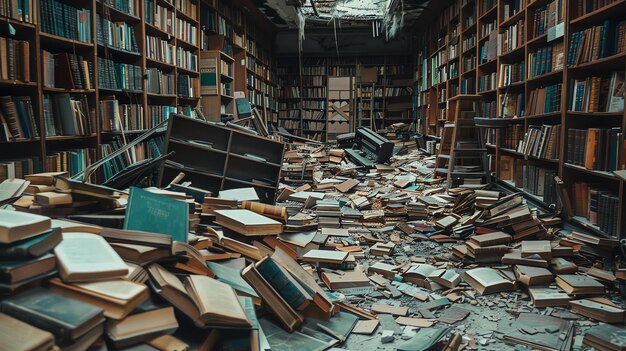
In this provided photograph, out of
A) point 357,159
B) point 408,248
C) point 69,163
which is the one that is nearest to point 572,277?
point 408,248

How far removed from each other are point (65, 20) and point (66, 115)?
2.84 ft

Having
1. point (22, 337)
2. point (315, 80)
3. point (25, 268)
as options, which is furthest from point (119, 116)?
point (315, 80)

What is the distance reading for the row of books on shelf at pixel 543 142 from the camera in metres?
4.61

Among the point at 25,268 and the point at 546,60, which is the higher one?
the point at 546,60

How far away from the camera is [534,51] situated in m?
5.57

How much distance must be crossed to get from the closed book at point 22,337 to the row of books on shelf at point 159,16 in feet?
17.4

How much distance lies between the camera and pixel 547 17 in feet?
16.4

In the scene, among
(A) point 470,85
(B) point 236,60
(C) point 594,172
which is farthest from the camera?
(B) point 236,60

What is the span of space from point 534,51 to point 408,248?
124 inches

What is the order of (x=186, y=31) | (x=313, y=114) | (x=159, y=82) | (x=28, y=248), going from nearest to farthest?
(x=28, y=248) → (x=159, y=82) → (x=186, y=31) → (x=313, y=114)

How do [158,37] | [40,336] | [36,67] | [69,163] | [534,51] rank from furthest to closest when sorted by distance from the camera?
1. [158,37]
2. [534,51]
3. [69,163]
4. [36,67]
5. [40,336]

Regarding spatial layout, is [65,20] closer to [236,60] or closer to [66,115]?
[66,115]

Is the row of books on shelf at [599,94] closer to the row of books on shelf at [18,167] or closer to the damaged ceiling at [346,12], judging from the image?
the row of books on shelf at [18,167]

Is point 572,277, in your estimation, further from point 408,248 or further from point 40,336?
point 40,336
